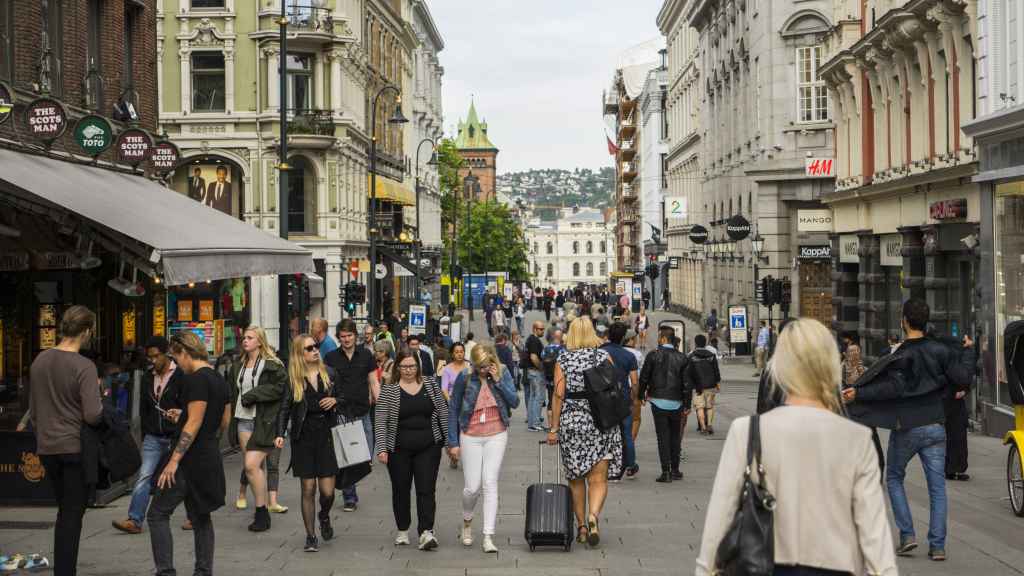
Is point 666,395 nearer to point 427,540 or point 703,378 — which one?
point 703,378

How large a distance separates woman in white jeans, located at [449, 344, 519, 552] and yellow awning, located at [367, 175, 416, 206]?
45.0m

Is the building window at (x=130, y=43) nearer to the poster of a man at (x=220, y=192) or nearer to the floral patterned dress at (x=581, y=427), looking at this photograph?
the floral patterned dress at (x=581, y=427)

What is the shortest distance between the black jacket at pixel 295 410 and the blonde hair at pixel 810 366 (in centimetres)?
731

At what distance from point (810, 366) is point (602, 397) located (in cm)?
650

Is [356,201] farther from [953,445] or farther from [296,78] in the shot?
[953,445]

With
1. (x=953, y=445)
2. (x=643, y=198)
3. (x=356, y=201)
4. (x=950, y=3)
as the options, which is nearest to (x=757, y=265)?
(x=356, y=201)

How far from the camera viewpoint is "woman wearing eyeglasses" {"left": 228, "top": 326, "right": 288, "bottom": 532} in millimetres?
12445

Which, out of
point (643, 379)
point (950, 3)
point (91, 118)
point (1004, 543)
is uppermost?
point (950, 3)

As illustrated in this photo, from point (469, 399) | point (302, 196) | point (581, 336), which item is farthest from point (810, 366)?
point (302, 196)

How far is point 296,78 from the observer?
49250 mm

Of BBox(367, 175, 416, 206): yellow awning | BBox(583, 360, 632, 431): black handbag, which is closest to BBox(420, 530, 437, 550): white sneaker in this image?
BBox(583, 360, 632, 431): black handbag

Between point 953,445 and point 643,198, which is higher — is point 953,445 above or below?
below

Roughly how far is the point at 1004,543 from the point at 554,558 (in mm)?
3730

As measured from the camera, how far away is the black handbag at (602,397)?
11438 mm
